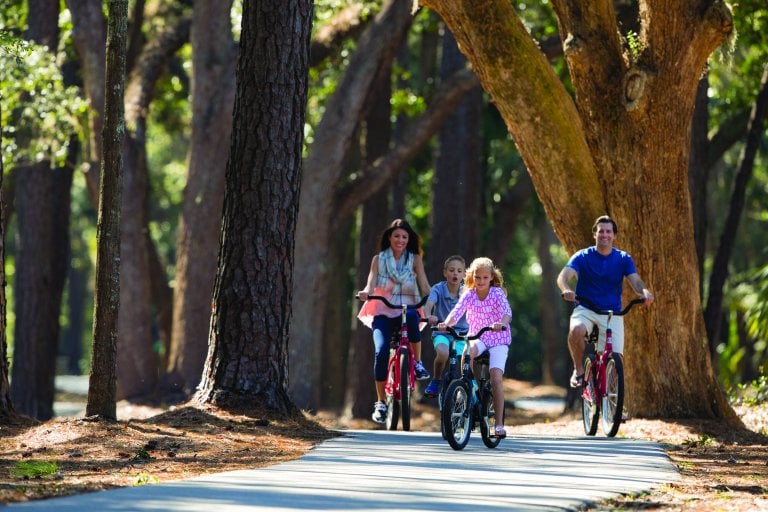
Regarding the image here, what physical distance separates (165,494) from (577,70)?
861 cm

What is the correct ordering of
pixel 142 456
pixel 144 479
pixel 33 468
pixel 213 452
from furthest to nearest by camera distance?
pixel 213 452, pixel 142 456, pixel 33 468, pixel 144 479

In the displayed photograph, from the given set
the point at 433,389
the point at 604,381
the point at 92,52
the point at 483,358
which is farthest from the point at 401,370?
the point at 92,52

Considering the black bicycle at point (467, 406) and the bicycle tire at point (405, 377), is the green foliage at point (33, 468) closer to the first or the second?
the black bicycle at point (467, 406)

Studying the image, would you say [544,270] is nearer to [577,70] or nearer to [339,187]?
[339,187]

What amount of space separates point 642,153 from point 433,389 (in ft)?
12.9

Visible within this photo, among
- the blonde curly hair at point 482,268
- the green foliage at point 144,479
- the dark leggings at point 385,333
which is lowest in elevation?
the green foliage at point 144,479

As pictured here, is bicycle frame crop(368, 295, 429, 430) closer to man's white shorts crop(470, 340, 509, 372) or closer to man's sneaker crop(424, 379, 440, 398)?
man's sneaker crop(424, 379, 440, 398)

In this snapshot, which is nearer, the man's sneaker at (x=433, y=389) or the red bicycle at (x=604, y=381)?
the man's sneaker at (x=433, y=389)

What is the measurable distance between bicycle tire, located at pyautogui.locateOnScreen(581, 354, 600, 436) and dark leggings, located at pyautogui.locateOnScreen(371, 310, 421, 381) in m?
1.63

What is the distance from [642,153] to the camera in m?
14.9

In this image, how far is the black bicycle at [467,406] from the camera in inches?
424

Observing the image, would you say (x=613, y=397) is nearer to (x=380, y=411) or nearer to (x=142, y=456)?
(x=380, y=411)

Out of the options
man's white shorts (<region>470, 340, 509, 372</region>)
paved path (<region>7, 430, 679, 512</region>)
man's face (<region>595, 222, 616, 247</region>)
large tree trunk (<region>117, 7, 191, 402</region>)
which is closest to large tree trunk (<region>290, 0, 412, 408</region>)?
large tree trunk (<region>117, 7, 191, 402</region>)

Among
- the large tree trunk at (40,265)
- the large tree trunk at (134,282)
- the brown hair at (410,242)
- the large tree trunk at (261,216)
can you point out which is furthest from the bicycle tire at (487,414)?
the large tree trunk at (40,265)
